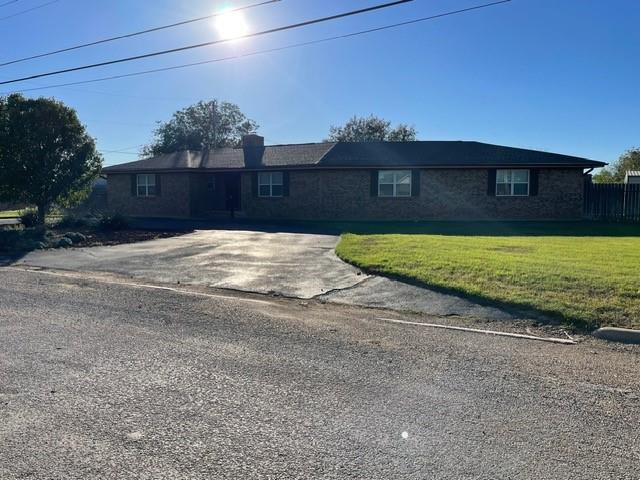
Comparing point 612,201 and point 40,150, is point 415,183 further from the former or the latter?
point 40,150

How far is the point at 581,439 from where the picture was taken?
3691 mm

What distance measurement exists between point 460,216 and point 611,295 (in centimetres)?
1782

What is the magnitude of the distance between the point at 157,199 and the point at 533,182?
2003 centimetres

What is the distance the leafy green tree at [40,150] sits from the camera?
19.8 metres

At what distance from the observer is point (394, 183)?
2556 centimetres

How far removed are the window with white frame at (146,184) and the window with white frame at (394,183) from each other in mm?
13244

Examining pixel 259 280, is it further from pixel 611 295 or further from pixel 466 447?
pixel 466 447

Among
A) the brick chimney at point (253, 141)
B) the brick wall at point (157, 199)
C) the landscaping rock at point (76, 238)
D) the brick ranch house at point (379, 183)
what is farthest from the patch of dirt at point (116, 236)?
the brick chimney at point (253, 141)

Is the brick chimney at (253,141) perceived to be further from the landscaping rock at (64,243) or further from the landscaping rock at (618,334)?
the landscaping rock at (618,334)

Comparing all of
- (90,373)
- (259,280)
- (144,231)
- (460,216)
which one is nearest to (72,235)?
(144,231)

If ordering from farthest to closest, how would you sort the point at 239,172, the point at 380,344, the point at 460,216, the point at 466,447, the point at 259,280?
the point at 239,172
the point at 460,216
the point at 259,280
the point at 380,344
the point at 466,447

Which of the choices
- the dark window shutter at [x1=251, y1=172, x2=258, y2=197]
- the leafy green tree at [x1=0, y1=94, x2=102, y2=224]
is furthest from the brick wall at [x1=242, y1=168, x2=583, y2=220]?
the leafy green tree at [x1=0, y1=94, x2=102, y2=224]

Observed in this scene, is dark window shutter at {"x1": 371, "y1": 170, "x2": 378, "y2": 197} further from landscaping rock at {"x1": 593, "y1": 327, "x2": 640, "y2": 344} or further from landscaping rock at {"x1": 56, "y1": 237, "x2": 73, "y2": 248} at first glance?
landscaping rock at {"x1": 593, "y1": 327, "x2": 640, "y2": 344}

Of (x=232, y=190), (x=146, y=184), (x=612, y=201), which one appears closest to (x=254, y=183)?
(x=232, y=190)
